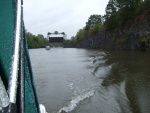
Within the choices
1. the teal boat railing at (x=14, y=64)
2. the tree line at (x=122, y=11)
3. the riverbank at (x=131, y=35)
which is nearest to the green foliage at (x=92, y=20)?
the riverbank at (x=131, y=35)

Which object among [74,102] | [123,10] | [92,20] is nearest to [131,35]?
[123,10]

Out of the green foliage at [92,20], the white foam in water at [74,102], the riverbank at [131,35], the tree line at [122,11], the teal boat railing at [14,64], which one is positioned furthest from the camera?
the green foliage at [92,20]

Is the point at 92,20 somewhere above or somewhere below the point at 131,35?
above

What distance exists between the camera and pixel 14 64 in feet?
4.79

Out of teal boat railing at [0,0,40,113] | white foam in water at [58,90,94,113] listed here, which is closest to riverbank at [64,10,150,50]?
white foam in water at [58,90,94,113]

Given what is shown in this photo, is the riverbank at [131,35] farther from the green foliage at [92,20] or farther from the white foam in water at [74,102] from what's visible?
the green foliage at [92,20]

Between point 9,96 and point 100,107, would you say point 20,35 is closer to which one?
point 9,96

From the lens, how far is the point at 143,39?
47.1 meters

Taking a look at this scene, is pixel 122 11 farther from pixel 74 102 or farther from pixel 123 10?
pixel 74 102

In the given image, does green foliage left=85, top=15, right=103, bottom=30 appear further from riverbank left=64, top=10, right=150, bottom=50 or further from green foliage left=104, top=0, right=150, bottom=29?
green foliage left=104, top=0, right=150, bottom=29

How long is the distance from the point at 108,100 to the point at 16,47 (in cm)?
884

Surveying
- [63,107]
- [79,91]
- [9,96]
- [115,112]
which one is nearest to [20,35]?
[9,96]

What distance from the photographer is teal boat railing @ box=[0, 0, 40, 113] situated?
1316 millimetres

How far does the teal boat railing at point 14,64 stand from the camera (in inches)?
51.8
